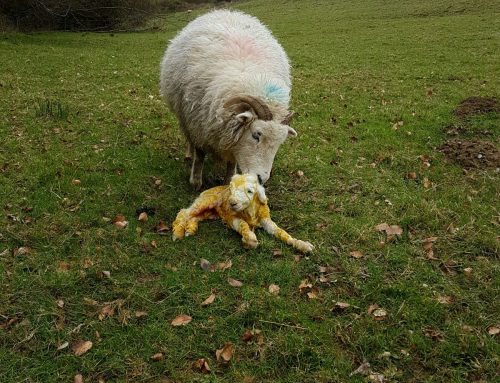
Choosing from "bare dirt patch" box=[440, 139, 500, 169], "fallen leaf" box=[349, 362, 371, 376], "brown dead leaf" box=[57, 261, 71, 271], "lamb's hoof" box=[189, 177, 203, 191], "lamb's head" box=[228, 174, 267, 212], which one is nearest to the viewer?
"fallen leaf" box=[349, 362, 371, 376]

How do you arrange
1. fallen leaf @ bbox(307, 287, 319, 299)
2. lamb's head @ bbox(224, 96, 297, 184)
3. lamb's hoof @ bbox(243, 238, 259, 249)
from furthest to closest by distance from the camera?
1. lamb's head @ bbox(224, 96, 297, 184)
2. lamb's hoof @ bbox(243, 238, 259, 249)
3. fallen leaf @ bbox(307, 287, 319, 299)

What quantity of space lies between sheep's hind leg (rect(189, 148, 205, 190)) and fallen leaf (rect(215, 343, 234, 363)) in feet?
11.8

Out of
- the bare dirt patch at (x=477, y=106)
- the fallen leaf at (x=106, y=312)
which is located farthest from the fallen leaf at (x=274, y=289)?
the bare dirt patch at (x=477, y=106)

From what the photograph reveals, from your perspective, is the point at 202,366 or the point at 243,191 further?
the point at 243,191

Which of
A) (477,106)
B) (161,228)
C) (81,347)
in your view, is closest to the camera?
(81,347)

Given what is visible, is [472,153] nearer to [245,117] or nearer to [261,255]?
[245,117]

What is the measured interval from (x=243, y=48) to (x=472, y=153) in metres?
5.01

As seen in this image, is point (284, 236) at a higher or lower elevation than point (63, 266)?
higher

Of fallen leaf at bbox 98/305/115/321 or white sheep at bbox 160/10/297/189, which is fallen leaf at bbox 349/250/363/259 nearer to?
white sheep at bbox 160/10/297/189

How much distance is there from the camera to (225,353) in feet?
15.1

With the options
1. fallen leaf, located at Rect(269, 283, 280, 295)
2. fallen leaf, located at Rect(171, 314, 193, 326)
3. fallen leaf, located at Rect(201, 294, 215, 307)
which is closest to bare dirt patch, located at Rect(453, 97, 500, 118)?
fallen leaf, located at Rect(269, 283, 280, 295)

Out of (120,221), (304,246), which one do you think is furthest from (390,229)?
(120,221)

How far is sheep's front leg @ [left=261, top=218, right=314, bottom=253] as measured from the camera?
19.9 feet

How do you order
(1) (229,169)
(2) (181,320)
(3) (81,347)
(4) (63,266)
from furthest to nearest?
(1) (229,169) < (4) (63,266) < (2) (181,320) < (3) (81,347)
